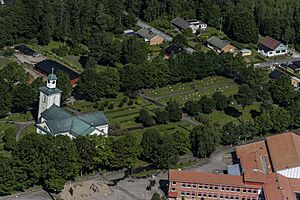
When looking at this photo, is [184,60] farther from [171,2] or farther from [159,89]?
[171,2]

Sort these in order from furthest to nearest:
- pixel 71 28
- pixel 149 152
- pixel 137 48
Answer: pixel 71 28, pixel 137 48, pixel 149 152

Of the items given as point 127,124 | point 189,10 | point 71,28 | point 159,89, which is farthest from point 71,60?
point 189,10

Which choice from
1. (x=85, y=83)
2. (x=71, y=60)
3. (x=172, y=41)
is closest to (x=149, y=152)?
(x=85, y=83)

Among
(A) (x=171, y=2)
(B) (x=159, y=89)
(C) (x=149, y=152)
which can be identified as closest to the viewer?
(C) (x=149, y=152)

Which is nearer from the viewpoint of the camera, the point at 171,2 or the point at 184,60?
the point at 184,60

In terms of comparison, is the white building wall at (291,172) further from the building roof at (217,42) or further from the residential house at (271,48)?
the residential house at (271,48)

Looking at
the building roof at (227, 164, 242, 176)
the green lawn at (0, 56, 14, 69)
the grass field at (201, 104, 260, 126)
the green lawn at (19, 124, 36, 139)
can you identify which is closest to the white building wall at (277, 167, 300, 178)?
the building roof at (227, 164, 242, 176)

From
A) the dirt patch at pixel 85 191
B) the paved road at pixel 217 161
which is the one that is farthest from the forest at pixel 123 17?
the dirt patch at pixel 85 191
